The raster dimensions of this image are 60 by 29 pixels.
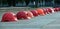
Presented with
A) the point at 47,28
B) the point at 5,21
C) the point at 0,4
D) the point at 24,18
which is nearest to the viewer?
A: the point at 47,28

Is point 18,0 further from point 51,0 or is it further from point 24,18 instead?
point 24,18

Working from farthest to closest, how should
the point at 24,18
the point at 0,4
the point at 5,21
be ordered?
the point at 0,4, the point at 24,18, the point at 5,21

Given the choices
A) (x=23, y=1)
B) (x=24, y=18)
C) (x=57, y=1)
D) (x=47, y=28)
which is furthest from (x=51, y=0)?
(x=47, y=28)

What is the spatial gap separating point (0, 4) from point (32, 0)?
9.65 metres

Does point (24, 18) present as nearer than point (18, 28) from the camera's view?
No

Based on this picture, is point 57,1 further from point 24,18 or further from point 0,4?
point 24,18

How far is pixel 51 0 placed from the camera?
256 feet

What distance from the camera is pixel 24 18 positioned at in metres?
23.5

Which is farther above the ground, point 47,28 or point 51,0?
point 47,28

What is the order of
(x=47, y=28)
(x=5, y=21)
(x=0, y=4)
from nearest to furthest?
1. (x=47, y=28)
2. (x=5, y=21)
3. (x=0, y=4)

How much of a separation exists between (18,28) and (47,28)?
1.76 metres

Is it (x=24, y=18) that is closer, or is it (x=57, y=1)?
(x=24, y=18)

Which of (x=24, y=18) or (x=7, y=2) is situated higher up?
(x=24, y=18)

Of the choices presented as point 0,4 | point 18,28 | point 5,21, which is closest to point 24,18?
point 5,21
